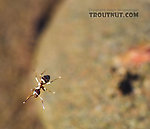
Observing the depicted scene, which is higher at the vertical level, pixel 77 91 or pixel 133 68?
pixel 77 91

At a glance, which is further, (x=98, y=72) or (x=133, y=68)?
(x=98, y=72)

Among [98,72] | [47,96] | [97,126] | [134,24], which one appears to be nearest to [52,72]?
[47,96]

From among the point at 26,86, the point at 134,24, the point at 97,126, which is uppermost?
the point at 26,86

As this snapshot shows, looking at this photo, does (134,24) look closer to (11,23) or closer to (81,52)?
(81,52)

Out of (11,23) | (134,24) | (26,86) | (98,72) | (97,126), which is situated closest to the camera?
(97,126)

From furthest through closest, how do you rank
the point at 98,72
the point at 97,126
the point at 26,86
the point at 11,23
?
the point at 11,23 < the point at 26,86 < the point at 98,72 < the point at 97,126

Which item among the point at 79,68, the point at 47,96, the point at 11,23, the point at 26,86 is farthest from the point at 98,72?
the point at 11,23

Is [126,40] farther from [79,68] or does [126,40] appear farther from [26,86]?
[26,86]
